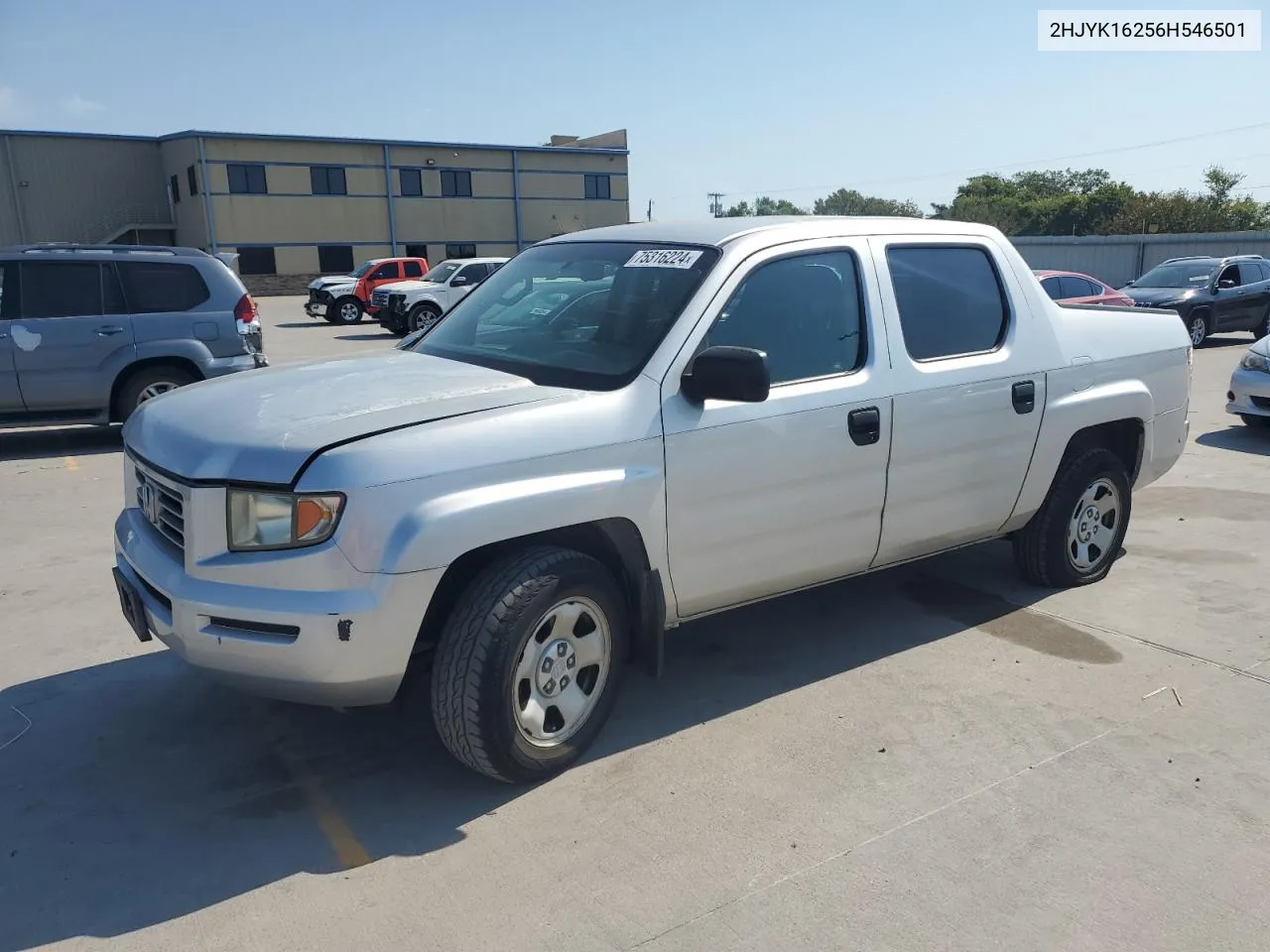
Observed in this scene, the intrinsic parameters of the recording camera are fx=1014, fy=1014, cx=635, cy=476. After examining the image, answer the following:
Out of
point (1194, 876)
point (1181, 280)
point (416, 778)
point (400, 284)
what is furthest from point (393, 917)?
point (400, 284)

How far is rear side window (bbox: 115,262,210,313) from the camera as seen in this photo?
9.52 m

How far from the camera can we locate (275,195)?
45969 millimetres

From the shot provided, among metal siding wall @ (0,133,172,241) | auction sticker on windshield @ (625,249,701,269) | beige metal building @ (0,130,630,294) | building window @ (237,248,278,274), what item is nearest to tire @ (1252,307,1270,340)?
auction sticker on windshield @ (625,249,701,269)

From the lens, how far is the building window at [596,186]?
5419 centimetres

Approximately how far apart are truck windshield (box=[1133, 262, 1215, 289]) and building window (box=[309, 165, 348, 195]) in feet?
123

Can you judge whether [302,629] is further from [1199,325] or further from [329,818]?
[1199,325]

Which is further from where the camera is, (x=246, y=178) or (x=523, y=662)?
(x=246, y=178)

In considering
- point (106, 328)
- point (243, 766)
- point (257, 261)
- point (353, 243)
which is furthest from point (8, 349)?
point (353, 243)

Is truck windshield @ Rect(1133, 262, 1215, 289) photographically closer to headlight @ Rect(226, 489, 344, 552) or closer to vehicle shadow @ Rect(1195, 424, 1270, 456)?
vehicle shadow @ Rect(1195, 424, 1270, 456)

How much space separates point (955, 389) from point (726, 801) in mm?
2137

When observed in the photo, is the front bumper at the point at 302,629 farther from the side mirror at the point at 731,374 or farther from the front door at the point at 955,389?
the front door at the point at 955,389

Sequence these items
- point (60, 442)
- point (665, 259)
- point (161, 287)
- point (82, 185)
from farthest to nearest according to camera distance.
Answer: point (82, 185) → point (60, 442) → point (161, 287) → point (665, 259)

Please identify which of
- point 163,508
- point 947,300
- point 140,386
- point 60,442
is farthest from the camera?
point 60,442

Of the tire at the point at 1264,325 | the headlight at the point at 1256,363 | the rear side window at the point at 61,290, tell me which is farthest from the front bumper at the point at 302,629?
the tire at the point at 1264,325
